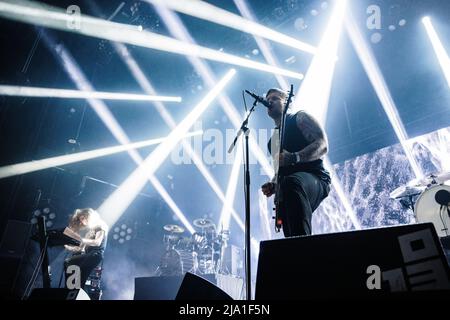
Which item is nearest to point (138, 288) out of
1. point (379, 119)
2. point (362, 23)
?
point (379, 119)

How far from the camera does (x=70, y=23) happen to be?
24.7 ft

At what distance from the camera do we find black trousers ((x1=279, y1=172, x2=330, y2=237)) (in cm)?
228

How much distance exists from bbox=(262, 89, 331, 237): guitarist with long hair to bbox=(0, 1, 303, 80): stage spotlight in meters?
6.30

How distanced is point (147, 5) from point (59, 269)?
696 cm

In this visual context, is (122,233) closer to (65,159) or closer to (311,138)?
(65,159)

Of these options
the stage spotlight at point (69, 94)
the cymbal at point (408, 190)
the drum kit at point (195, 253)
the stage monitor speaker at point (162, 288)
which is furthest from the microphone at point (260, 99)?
the stage spotlight at point (69, 94)

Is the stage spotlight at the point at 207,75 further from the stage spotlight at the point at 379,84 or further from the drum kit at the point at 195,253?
the stage spotlight at the point at 379,84

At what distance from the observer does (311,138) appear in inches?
108

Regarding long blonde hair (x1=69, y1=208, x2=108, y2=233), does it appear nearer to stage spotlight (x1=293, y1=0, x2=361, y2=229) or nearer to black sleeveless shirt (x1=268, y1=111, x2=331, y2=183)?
black sleeveless shirt (x1=268, y1=111, x2=331, y2=183)

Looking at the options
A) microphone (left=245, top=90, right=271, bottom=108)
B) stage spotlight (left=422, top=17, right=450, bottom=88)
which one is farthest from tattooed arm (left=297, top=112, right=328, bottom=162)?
stage spotlight (left=422, top=17, right=450, bottom=88)

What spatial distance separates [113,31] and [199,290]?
8536 millimetres

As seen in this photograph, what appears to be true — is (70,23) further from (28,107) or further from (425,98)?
(425,98)

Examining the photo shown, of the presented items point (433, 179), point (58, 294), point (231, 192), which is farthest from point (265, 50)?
point (58, 294)

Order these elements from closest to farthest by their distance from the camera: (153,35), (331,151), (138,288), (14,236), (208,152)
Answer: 1. (138,288)
2. (14,236)
3. (331,151)
4. (153,35)
5. (208,152)
